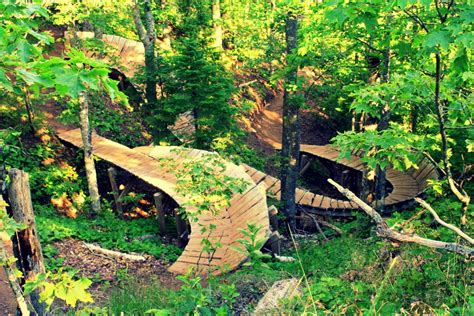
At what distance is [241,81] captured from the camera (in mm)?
24875

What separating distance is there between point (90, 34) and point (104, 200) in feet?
27.9

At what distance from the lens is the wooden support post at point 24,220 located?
211 inches

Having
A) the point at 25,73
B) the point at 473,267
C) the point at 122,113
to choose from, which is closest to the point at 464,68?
the point at 473,267

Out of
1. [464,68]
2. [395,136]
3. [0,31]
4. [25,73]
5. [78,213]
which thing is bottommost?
[78,213]

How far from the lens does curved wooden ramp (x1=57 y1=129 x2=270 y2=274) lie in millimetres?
9359

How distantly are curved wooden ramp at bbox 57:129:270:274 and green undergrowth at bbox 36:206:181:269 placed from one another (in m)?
1.39

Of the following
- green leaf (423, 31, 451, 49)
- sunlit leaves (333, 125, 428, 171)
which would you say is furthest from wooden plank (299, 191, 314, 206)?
green leaf (423, 31, 451, 49)

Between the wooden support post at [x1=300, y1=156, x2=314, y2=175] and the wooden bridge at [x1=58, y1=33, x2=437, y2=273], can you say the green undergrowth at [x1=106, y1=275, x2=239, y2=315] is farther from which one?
the wooden support post at [x1=300, y1=156, x2=314, y2=175]

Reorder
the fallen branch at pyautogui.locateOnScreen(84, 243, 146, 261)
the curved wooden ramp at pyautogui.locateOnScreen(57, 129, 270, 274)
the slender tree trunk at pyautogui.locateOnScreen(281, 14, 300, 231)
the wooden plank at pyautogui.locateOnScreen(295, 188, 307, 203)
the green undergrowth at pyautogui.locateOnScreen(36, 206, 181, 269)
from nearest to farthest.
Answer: the curved wooden ramp at pyautogui.locateOnScreen(57, 129, 270, 274)
the fallen branch at pyautogui.locateOnScreen(84, 243, 146, 261)
the green undergrowth at pyautogui.locateOnScreen(36, 206, 181, 269)
the slender tree trunk at pyautogui.locateOnScreen(281, 14, 300, 231)
the wooden plank at pyautogui.locateOnScreen(295, 188, 307, 203)

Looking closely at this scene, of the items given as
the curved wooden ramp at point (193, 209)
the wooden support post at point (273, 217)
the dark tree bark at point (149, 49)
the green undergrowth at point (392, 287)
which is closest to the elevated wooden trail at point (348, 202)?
the dark tree bark at point (149, 49)

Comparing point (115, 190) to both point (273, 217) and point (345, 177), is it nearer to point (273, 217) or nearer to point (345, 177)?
point (273, 217)

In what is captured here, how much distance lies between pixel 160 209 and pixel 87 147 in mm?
2667

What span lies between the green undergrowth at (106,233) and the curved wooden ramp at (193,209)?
1390mm

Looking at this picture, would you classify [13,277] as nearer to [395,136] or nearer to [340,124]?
[395,136]
